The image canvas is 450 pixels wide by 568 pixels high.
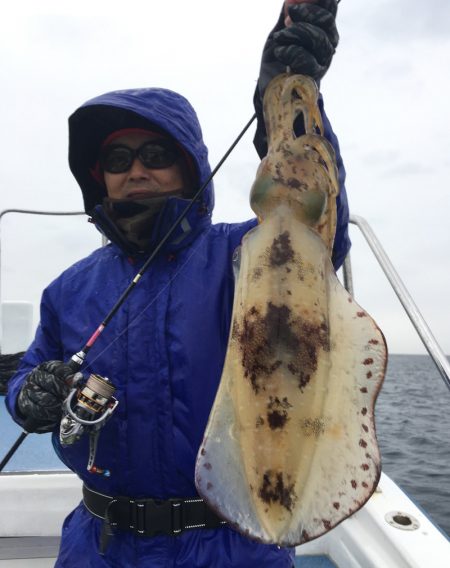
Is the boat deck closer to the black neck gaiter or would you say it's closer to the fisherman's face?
the black neck gaiter

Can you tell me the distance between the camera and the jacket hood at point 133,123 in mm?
2768

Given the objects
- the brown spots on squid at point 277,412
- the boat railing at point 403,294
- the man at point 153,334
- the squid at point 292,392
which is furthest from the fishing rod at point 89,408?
the boat railing at point 403,294

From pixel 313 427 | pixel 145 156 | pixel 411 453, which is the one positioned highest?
pixel 145 156

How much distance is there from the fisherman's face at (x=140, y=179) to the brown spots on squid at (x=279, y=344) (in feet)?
4.73

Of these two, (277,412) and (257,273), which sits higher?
(257,273)

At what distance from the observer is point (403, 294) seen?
121 inches

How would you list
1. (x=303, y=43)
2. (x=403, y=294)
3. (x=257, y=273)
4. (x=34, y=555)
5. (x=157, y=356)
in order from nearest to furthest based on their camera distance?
(x=257, y=273) → (x=303, y=43) → (x=157, y=356) → (x=403, y=294) → (x=34, y=555)

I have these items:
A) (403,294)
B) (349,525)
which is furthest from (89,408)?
(349,525)

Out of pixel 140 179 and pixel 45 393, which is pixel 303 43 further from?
pixel 45 393

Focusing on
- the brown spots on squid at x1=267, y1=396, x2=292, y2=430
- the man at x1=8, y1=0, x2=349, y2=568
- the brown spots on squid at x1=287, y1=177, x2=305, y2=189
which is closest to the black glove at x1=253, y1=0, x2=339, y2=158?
the man at x1=8, y1=0, x2=349, y2=568

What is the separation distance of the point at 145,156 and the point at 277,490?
2.04 m

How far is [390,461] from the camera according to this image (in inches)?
616

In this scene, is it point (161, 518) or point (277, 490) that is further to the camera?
point (161, 518)

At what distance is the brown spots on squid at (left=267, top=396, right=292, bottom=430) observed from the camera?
1.41m
